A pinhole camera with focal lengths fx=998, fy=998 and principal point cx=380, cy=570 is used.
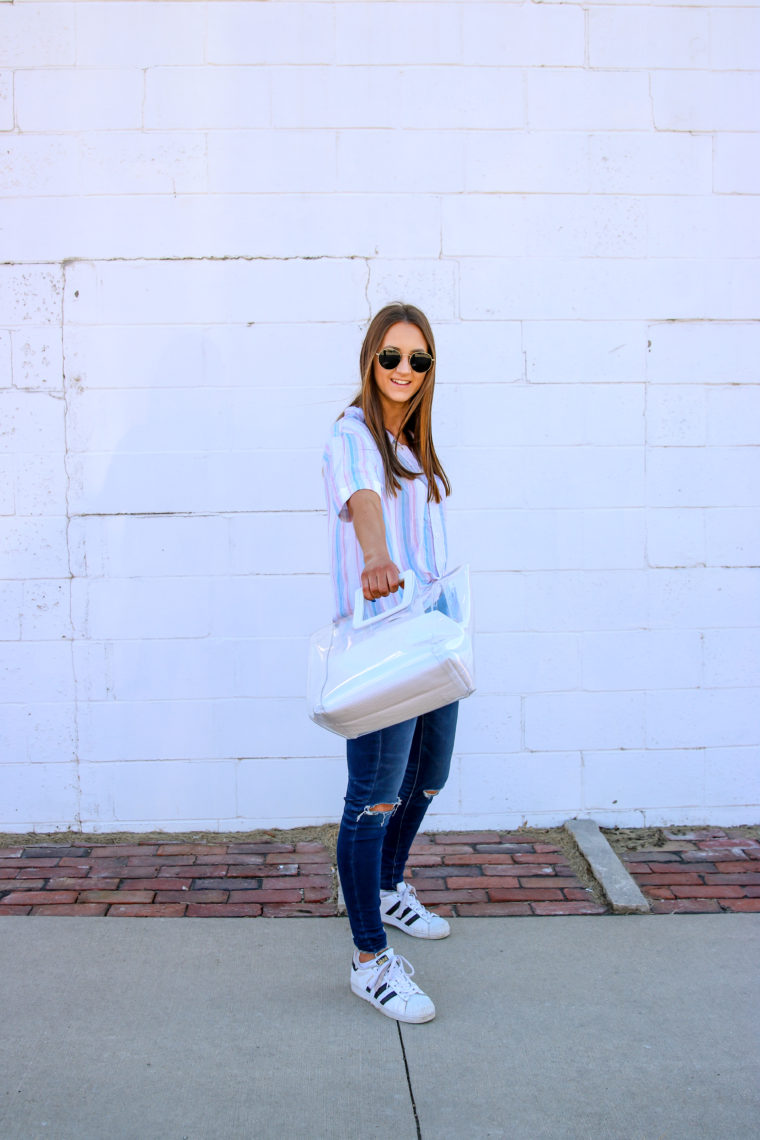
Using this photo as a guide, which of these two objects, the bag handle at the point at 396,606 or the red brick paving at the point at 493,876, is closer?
the bag handle at the point at 396,606

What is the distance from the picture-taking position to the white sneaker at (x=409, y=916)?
10.1ft

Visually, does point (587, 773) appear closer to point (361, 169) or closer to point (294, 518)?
point (294, 518)

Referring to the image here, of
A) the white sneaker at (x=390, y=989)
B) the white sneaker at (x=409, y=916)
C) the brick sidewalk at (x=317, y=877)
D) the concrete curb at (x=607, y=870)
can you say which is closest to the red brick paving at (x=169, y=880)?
the brick sidewalk at (x=317, y=877)

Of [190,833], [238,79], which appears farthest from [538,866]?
[238,79]

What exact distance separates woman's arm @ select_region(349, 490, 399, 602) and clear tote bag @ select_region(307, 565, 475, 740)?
6cm

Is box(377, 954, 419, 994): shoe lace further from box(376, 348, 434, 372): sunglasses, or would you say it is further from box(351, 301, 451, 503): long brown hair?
box(376, 348, 434, 372): sunglasses

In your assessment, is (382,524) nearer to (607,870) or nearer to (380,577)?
(380,577)

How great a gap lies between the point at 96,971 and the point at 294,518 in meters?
1.74

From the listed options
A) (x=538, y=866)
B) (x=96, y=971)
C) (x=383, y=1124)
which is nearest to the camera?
(x=383, y=1124)

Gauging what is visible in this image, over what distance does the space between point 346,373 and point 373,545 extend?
1.58 meters

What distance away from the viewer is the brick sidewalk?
10.9ft

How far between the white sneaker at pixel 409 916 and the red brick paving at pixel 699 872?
777mm

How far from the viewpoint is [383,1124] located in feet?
7.18

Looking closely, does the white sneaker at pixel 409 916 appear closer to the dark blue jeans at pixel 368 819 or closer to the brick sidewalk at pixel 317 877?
the brick sidewalk at pixel 317 877
